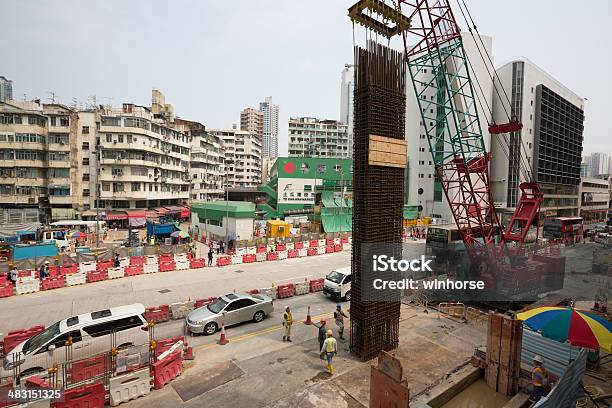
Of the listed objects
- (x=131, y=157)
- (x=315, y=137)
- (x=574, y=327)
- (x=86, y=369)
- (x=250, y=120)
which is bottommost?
(x=86, y=369)

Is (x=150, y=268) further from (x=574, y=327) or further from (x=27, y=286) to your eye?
(x=574, y=327)

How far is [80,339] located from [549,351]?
14581 millimetres

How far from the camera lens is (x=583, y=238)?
43.0 m

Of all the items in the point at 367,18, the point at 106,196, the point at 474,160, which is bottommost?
the point at 106,196

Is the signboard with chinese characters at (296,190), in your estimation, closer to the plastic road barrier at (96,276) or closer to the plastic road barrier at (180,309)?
the plastic road barrier at (96,276)

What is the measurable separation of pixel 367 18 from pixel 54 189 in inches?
1959

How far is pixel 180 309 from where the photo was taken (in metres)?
14.5

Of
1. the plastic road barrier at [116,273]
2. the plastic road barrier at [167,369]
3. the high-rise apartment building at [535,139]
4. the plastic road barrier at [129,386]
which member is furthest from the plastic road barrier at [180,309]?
the high-rise apartment building at [535,139]

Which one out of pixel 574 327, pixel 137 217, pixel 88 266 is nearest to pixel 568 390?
pixel 574 327

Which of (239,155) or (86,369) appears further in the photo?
(239,155)

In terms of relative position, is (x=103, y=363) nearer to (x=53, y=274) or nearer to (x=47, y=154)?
(x=53, y=274)

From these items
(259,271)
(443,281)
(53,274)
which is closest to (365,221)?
(443,281)

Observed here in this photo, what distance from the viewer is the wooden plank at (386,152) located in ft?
34.7

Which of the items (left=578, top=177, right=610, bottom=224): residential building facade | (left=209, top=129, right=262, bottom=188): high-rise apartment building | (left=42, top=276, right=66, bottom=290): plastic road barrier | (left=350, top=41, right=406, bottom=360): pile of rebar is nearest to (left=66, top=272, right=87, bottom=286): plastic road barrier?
(left=42, top=276, right=66, bottom=290): plastic road barrier
